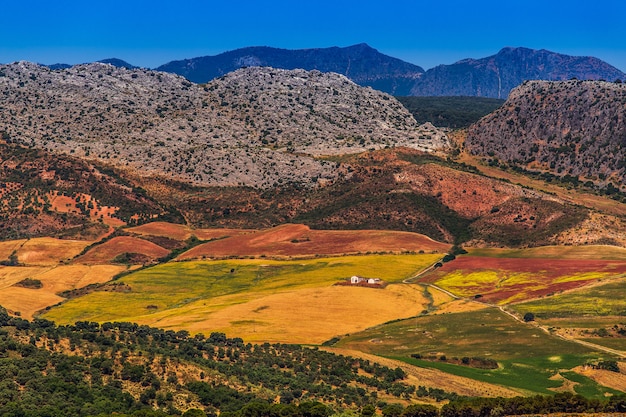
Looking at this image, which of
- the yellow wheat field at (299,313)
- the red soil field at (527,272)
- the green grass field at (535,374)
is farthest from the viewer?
the red soil field at (527,272)

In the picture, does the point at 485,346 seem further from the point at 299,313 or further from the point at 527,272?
the point at 527,272

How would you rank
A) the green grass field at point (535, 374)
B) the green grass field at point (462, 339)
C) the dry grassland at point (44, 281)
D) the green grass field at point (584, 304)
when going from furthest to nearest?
the dry grassland at point (44, 281) < the green grass field at point (584, 304) < the green grass field at point (462, 339) < the green grass field at point (535, 374)

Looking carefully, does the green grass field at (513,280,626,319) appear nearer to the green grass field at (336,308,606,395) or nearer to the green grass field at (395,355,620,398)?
the green grass field at (336,308,606,395)

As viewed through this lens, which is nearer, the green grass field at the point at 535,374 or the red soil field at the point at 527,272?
the green grass field at the point at 535,374

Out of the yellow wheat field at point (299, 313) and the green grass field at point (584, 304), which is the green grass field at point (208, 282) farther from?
the green grass field at point (584, 304)

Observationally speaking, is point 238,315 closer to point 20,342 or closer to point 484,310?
point 484,310

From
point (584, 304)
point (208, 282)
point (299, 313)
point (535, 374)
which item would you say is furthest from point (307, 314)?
point (535, 374)

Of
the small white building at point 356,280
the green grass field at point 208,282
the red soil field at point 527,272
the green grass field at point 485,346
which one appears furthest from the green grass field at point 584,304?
the green grass field at point 208,282
